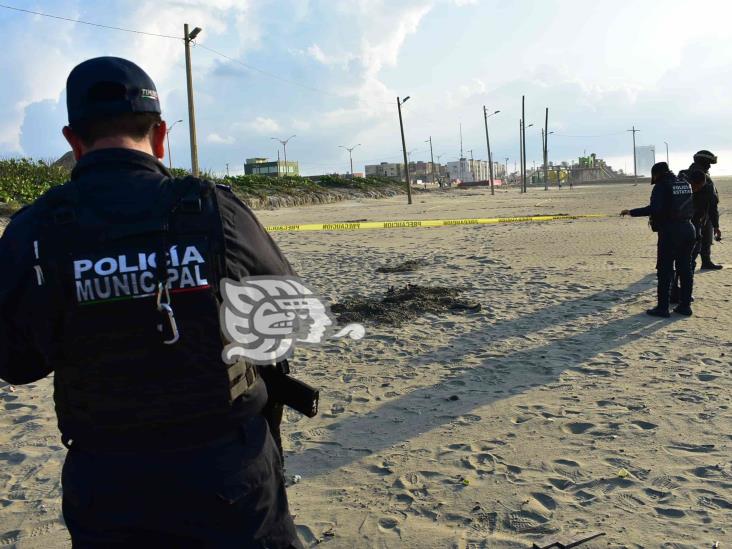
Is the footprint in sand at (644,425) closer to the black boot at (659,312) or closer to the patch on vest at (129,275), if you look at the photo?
the black boot at (659,312)

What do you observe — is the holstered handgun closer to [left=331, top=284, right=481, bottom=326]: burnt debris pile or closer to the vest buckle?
the vest buckle

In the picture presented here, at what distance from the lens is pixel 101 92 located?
1.63m

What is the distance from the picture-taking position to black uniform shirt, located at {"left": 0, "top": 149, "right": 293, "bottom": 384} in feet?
5.06

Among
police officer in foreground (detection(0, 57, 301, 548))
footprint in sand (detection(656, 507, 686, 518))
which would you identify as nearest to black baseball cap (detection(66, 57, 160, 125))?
police officer in foreground (detection(0, 57, 301, 548))

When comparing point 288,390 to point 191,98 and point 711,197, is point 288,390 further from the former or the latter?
point 191,98

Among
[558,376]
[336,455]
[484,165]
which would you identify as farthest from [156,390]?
[484,165]

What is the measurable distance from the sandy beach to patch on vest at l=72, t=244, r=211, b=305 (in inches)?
82.3

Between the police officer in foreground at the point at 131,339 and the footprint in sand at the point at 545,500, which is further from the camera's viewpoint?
the footprint in sand at the point at 545,500

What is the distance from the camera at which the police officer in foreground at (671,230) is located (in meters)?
7.25

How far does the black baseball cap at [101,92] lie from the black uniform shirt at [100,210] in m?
0.11

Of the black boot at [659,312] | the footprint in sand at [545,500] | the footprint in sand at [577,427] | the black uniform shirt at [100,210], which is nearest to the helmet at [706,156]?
the black boot at [659,312]

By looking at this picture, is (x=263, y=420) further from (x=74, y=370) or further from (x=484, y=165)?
(x=484, y=165)

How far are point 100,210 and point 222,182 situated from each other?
6597 mm

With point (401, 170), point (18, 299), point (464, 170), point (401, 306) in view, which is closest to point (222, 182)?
point (401, 306)
